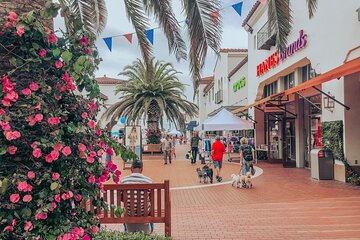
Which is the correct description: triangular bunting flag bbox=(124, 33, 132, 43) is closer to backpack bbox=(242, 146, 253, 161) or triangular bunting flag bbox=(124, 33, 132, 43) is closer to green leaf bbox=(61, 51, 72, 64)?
green leaf bbox=(61, 51, 72, 64)

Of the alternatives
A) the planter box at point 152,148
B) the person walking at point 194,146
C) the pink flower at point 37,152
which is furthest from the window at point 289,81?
the pink flower at point 37,152

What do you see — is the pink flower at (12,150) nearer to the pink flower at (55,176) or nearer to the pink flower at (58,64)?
the pink flower at (55,176)

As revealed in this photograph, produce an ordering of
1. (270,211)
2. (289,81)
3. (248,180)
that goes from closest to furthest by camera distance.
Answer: (270,211) → (248,180) → (289,81)

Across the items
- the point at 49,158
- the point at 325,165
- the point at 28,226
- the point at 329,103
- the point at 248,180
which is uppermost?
the point at 329,103

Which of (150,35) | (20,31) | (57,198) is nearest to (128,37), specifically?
(150,35)

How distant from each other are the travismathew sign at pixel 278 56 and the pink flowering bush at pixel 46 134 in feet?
37.0

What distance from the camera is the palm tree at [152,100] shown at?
96.5ft

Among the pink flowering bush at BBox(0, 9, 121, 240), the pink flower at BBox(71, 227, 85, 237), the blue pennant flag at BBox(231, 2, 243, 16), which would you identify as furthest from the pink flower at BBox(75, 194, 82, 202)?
the blue pennant flag at BBox(231, 2, 243, 16)

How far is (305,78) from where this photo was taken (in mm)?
16453

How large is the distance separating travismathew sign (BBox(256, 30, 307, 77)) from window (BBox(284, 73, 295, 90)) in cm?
92

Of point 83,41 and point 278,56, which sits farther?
point 278,56

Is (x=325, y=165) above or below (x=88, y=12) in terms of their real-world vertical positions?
below

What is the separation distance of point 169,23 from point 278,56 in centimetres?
951

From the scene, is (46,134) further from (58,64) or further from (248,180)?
(248,180)
